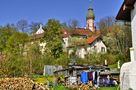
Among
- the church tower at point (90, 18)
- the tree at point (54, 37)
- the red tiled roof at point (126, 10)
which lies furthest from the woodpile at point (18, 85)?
the church tower at point (90, 18)

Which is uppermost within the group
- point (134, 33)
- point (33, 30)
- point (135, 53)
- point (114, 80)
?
point (33, 30)

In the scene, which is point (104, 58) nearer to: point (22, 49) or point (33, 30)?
point (22, 49)

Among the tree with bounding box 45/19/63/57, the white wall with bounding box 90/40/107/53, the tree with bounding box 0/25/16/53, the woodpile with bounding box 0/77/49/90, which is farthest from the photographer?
the white wall with bounding box 90/40/107/53

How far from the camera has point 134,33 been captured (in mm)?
15234

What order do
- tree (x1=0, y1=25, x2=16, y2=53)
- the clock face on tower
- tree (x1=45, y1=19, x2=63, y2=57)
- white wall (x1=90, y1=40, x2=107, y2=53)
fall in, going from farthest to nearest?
1. the clock face on tower
2. white wall (x1=90, y1=40, x2=107, y2=53)
3. tree (x1=0, y1=25, x2=16, y2=53)
4. tree (x1=45, y1=19, x2=63, y2=57)

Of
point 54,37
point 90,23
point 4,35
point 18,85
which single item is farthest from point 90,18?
point 18,85

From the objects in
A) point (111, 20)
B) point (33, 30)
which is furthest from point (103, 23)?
point (33, 30)

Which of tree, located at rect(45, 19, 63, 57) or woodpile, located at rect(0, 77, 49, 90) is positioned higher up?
tree, located at rect(45, 19, 63, 57)

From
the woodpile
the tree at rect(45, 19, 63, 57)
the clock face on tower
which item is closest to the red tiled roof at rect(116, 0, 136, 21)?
the woodpile

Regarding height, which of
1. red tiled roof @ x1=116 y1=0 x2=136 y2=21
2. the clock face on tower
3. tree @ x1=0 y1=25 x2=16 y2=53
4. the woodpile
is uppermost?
the clock face on tower

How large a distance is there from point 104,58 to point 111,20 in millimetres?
31002

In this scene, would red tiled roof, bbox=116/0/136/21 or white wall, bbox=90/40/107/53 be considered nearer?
red tiled roof, bbox=116/0/136/21

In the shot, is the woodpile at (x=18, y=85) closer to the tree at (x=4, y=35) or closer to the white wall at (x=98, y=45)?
the tree at (x=4, y=35)

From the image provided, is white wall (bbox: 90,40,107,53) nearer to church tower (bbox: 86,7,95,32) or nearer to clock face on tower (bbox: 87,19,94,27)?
clock face on tower (bbox: 87,19,94,27)
